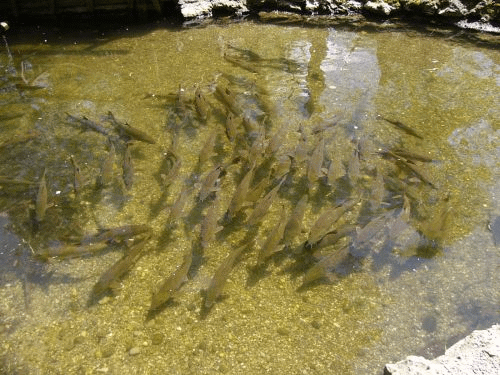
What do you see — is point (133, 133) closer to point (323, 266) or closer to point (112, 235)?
point (112, 235)

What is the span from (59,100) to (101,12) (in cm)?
437

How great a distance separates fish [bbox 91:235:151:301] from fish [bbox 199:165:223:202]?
1.02m

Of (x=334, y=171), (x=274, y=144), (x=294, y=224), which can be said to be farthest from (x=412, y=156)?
(x=294, y=224)

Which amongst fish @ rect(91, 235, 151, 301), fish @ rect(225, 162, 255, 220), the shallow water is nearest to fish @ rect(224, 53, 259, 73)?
the shallow water

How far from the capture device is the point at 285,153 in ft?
20.5

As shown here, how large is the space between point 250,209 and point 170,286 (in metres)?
1.51

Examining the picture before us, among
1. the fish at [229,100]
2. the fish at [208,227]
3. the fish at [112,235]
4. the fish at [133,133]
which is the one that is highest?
the fish at [229,100]

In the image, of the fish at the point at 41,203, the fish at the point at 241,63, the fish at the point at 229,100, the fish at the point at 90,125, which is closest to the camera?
the fish at the point at 41,203

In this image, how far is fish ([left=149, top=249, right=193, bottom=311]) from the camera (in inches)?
162

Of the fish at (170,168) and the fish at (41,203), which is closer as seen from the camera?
the fish at (41,203)

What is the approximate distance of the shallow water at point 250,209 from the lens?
3961mm

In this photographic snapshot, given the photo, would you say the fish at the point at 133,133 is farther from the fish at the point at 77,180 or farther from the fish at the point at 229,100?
the fish at the point at 229,100

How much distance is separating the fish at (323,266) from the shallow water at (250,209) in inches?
6.1

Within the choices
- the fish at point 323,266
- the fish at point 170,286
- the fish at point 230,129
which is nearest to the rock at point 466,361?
the fish at point 323,266
